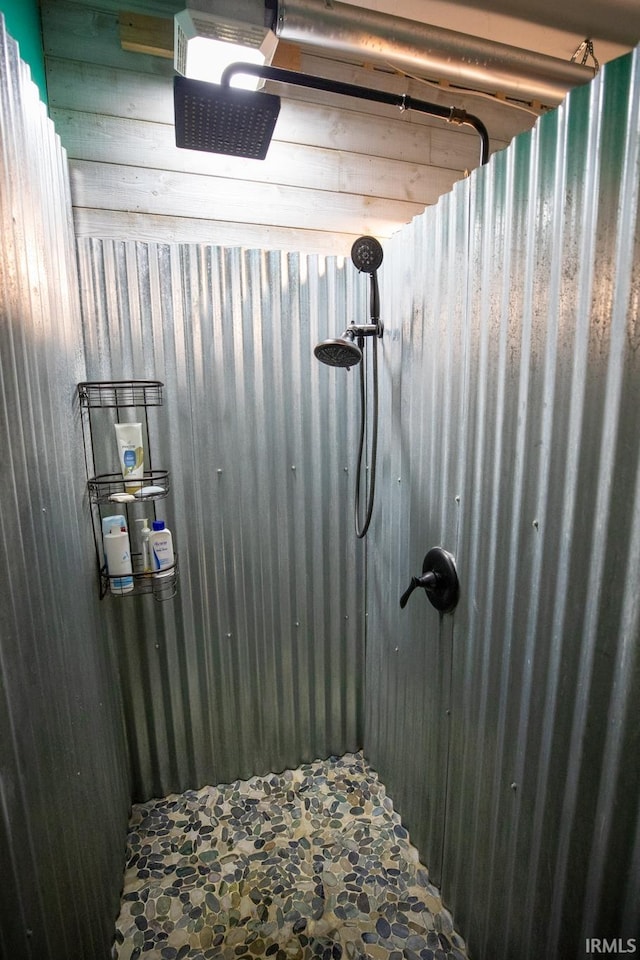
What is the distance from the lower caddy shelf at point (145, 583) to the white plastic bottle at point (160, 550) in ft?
0.04

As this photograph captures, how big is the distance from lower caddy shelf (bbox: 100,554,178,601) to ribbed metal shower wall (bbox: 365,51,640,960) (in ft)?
2.96

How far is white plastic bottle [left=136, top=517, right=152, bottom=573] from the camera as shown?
1580 mm

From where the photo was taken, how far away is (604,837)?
829mm

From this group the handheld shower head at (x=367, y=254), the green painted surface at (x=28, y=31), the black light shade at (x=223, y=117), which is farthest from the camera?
the handheld shower head at (x=367, y=254)

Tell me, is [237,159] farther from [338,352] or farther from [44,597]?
[44,597]

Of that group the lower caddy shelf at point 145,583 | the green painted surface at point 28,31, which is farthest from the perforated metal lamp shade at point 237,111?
the lower caddy shelf at point 145,583

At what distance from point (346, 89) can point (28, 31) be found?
0.99 metres

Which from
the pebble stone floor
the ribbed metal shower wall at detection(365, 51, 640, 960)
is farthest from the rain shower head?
the pebble stone floor

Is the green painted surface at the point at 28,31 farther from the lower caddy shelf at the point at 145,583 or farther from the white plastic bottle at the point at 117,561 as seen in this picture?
the lower caddy shelf at the point at 145,583

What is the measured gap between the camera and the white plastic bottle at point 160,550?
5.10 ft

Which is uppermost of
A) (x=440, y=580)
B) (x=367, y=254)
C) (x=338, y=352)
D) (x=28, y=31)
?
(x=28, y=31)

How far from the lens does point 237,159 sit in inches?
65.6
